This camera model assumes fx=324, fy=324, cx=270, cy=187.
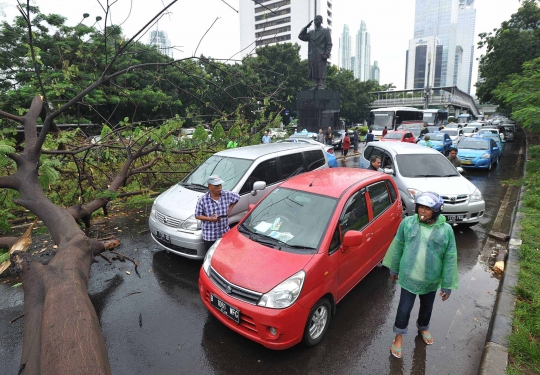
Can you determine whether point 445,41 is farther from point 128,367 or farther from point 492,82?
point 128,367

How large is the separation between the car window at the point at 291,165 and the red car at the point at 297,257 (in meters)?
1.67

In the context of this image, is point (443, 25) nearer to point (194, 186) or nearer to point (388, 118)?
Result: point (388, 118)

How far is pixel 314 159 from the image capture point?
7.43 meters

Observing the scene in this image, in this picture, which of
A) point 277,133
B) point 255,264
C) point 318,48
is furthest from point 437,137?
point 255,264

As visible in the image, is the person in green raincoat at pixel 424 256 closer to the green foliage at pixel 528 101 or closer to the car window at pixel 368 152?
the car window at pixel 368 152

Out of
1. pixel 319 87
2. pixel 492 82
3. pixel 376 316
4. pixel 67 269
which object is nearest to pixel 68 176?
pixel 67 269

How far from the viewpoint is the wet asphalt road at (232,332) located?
3.32 metres

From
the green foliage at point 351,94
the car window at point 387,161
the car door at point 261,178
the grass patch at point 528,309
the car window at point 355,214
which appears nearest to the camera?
the grass patch at point 528,309

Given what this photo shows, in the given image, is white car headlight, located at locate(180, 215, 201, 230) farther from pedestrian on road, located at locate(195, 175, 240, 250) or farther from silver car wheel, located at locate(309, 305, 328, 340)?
silver car wheel, located at locate(309, 305, 328, 340)

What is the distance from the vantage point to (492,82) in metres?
26.7

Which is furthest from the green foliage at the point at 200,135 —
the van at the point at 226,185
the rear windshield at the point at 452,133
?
the rear windshield at the point at 452,133

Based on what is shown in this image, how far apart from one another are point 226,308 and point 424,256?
207cm

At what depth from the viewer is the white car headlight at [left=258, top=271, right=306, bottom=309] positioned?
3.15 metres

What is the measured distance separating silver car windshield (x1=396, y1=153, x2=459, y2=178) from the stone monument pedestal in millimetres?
16546
